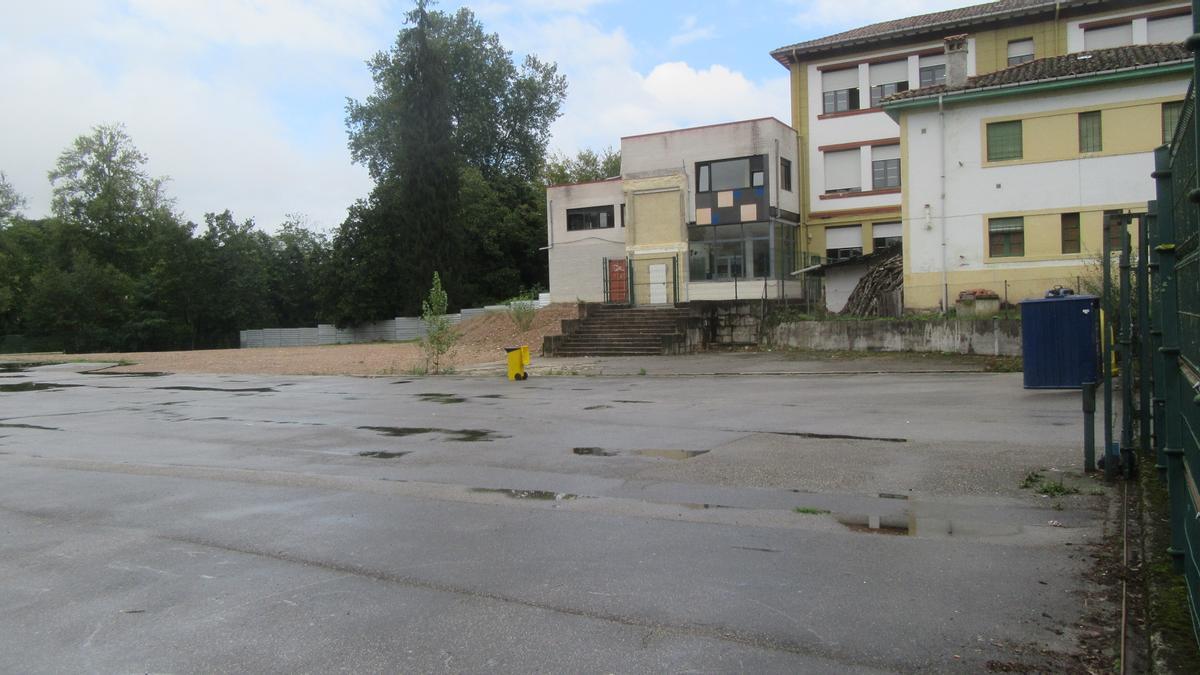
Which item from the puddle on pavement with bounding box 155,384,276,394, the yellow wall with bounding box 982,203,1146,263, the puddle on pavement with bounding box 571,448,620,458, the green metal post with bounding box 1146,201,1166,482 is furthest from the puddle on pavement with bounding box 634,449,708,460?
the yellow wall with bounding box 982,203,1146,263

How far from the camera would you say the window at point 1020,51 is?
122 feet

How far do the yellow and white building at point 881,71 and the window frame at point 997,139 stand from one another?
8139 millimetres

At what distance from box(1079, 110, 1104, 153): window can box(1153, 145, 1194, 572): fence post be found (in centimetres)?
2487

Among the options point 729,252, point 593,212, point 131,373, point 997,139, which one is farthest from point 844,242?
point 131,373

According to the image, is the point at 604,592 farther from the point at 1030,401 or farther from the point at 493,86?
the point at 493,86

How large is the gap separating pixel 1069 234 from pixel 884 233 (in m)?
13.1

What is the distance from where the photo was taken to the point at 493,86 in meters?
68.8

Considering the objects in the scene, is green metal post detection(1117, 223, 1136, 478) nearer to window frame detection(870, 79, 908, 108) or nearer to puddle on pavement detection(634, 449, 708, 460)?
puddle on pavement detection(634, 449, 708, 460)

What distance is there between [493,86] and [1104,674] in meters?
69.4

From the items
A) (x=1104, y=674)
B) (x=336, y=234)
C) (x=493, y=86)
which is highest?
(x=493, y=86)

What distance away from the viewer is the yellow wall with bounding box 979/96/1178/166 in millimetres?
25734

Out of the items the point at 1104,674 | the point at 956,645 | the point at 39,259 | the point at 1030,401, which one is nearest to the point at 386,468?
the point at 956,645

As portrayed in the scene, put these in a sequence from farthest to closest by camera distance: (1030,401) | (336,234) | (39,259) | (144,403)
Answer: (39,259)
(336,234)
(144,403)
(1030,401)

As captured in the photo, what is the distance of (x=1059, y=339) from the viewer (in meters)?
13.6
